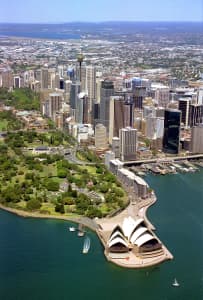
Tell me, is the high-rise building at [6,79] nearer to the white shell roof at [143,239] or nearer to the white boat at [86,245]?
the white boat at [86,245]

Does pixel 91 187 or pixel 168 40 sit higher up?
pixel 168 40

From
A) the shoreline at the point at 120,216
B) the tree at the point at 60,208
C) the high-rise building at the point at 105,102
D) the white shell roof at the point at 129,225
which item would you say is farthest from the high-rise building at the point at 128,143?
the white shell roof at the point at 129,225

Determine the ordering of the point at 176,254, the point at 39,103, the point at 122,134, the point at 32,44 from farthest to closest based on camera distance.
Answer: the point at 32,44, the point at 39,103, the point at 122,134, the point at 176,254

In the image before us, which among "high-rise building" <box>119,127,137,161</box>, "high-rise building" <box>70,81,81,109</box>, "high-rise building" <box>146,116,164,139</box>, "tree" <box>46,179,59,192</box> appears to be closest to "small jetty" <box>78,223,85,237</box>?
"tree" <box>46,179,59,192</box>

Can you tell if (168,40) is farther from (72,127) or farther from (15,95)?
(72,127)

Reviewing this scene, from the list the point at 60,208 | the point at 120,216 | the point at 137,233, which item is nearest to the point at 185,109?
the point at 120,216

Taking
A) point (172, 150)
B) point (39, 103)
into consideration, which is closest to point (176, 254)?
point (172, 150)

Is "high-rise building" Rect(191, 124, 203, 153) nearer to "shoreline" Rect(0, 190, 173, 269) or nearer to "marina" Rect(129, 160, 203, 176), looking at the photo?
"marina" Rect(129, 160, 203, 176)
